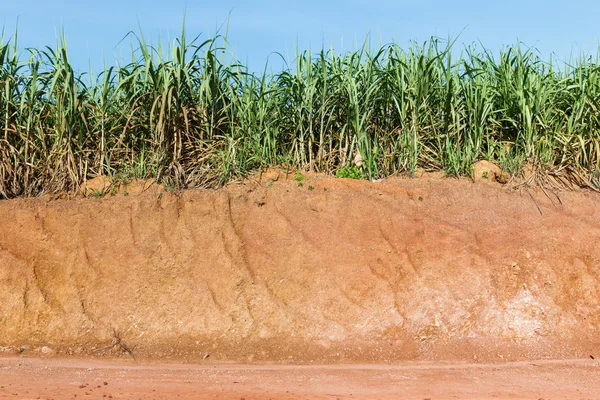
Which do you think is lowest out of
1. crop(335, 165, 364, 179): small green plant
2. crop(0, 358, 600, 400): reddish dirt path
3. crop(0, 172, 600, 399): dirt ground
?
crop(0, 358, 600, 400): reddish dirt path

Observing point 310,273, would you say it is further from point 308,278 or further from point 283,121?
point 283,121

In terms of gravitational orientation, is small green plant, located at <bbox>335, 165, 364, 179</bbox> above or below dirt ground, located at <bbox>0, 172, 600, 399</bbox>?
above

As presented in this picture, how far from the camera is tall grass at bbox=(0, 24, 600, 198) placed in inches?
381

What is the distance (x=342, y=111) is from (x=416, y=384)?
13.7 ft

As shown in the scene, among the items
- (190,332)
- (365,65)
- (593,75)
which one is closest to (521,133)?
(593,75)

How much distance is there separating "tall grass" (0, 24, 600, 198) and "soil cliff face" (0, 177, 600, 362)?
18.5 inches

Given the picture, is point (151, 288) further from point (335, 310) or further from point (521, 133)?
point (521, 133)

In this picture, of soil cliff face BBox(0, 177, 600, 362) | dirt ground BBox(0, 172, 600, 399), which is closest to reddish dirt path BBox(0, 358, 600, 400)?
dirt ground BBox(0, 172, 600, 399)

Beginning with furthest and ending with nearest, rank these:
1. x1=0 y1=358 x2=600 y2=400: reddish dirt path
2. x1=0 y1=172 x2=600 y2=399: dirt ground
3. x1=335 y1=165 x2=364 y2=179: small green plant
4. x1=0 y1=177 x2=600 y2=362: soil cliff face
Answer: x1=335 y1=165 x2=364 y2=179: small green plant < x1=0 y1=177 x2=600 y2=362: soil cliff face < x1=0 y1=172 x2=600 y2=399: dirt ground < x1=0 y1=358 x2=600 y2=400: reddish dirt path

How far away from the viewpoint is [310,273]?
8.84 m

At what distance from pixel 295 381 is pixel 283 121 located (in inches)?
159

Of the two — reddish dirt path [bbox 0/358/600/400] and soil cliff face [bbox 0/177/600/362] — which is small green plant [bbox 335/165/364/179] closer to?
soil cliff face [bbox 0/177/600/362]

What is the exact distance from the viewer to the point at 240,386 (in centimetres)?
676

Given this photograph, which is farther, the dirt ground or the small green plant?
the small green plant
